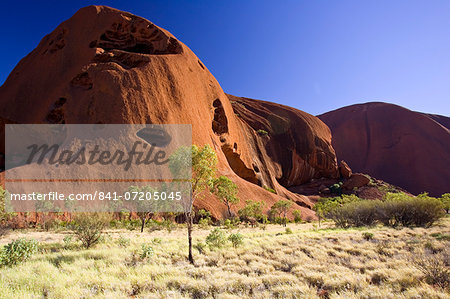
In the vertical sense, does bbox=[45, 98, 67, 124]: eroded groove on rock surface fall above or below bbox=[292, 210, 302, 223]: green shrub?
above

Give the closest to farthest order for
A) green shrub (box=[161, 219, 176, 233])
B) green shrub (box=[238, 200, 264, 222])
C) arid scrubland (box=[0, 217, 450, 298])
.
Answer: arid scrubland (box=[0, 217, 450, 298]) < green shrub (box=[161, 219, 176, 233]) < green shrub (box=[238, 200, 264, 222])

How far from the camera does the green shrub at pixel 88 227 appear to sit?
11.8 metres

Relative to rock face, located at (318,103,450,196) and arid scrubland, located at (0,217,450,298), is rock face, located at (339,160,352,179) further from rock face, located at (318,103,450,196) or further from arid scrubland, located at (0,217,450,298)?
arid scrubland, located at (0,217,450,298)

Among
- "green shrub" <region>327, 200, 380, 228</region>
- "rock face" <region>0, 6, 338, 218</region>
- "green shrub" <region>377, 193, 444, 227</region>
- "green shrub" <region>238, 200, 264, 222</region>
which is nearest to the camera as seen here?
"green shrub" <region>377, 193, 444, 227</region>

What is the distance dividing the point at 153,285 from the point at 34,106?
44627 millimetres

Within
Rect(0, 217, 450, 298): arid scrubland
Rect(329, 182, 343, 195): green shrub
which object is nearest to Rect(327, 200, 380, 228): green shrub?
Rect(0, 217, 450, 298): arid scrubland

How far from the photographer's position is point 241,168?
46.0 m

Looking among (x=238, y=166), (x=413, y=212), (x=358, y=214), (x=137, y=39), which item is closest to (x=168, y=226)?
(x=358, y=214)

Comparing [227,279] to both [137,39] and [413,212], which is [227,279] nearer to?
[413,212]

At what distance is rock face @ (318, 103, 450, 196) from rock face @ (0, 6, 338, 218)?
165 ft

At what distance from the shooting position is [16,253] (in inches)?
334

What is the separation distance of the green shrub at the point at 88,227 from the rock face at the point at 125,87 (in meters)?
16.7

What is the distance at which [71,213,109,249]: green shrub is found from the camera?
11.8 meters

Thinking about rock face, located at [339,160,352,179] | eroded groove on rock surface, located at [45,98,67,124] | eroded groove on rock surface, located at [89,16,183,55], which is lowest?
rock face, located at [339,160,352,179]
